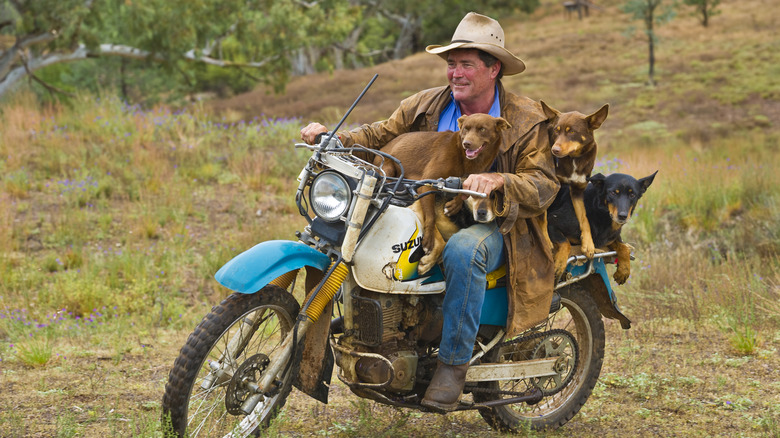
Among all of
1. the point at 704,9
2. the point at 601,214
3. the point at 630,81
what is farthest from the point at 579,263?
the point at 704,9

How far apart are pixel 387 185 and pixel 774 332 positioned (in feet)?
12.5

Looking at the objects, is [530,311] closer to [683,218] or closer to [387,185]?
[387,185]

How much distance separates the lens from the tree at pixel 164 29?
13.0m

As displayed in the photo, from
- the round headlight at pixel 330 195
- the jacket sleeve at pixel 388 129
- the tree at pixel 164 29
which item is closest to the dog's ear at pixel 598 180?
the jacket sleeve at pixel 388 129

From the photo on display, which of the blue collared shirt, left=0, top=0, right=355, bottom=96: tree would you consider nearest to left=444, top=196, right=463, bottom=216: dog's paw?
the blue collared shirt

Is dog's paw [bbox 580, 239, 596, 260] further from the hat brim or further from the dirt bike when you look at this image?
the hat brim

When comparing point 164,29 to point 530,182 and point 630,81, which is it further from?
point 630,81

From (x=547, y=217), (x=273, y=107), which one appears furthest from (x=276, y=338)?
(x=273, y=107)

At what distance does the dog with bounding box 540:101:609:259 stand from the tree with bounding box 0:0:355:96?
11.3 metres

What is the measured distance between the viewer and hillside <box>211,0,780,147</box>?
761 inches

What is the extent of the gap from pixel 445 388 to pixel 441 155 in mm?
1128

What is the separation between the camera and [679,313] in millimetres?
6121

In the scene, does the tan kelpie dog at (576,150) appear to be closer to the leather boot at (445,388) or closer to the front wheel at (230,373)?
the leather boot at (445,388)

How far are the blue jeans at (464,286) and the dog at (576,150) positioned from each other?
62cm
